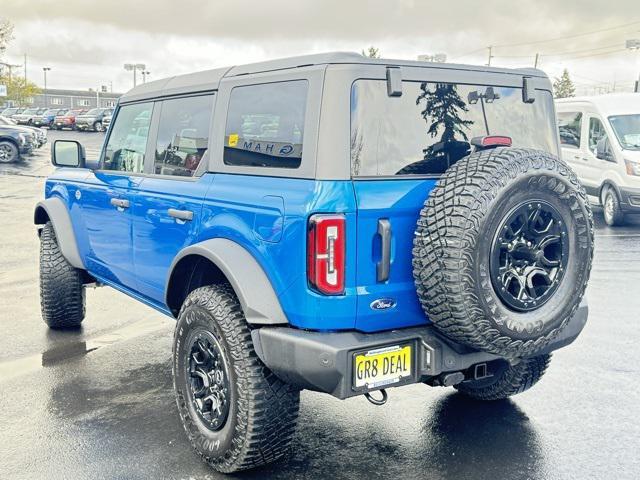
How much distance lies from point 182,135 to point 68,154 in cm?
159

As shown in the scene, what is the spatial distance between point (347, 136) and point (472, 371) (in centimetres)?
129

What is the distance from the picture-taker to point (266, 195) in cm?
317

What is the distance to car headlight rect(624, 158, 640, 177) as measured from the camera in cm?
1101

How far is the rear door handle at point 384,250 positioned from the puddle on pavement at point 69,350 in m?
2.94

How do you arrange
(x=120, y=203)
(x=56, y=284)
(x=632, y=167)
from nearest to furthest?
(x=120, y=203) → (x=56, y=284) → (x=632, y=167)

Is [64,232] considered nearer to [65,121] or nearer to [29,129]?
[29,129]

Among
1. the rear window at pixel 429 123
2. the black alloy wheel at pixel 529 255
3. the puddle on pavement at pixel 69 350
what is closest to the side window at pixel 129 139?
the puddle on pavement at pixel 69 350

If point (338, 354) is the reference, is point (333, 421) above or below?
below

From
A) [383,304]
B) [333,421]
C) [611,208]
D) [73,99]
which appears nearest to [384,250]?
[383,304]

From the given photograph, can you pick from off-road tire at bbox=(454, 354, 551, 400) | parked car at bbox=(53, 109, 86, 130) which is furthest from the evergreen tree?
parked car at bbox=(53, 109, 86, 130)

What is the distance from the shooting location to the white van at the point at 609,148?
11.1 meters

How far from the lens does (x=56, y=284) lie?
5.52m

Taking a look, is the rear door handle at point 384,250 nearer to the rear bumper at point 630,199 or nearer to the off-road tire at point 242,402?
the off-road tire at point 242,402

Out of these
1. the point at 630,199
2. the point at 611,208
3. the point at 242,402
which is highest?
the point at 630,199
